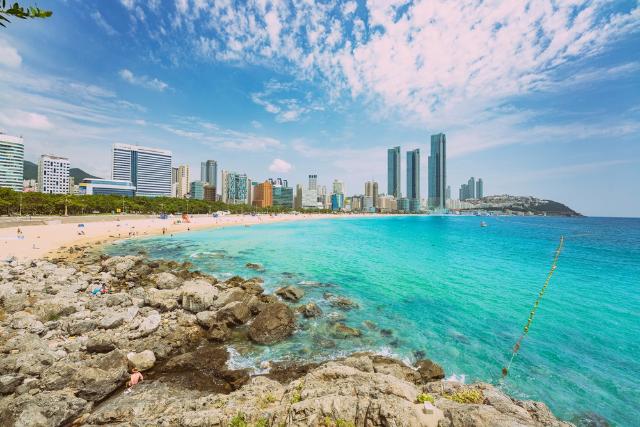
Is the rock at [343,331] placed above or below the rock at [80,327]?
below

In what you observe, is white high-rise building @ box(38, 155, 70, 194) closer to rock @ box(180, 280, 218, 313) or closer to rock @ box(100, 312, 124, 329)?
rock @ box(180, 280, 218, 313)

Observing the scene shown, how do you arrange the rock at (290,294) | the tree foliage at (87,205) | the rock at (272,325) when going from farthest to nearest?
the tree foliage at (87,205) → the rock at (290,294) → the rock at (272,325)

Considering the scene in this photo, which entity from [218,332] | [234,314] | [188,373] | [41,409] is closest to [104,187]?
[234,314]

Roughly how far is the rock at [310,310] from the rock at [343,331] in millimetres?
1837

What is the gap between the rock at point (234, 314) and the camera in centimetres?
1597

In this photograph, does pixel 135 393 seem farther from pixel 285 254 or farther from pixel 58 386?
pixel 285 254

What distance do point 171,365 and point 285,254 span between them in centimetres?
2908

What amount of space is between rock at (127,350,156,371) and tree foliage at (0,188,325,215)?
299 feet

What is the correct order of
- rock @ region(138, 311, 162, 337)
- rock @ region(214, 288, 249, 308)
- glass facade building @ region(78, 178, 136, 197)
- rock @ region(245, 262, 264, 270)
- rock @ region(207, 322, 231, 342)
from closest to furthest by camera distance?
rock @ region(138, 311, 162, 337), rock @ region(207, 322, 231, 342), rock @ region(214, 288, 249, 308), rock @ region(245, 262, 264, 270), glass facade building @ region(78, 178, 136, 197)

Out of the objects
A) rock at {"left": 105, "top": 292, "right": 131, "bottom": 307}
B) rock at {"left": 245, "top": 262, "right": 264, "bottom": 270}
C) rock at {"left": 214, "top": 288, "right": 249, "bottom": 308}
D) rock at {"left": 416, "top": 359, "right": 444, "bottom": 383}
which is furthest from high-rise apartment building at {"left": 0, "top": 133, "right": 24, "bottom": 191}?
rock at {"left": 416, "top": 359, "right": 444, "bottom": 383}

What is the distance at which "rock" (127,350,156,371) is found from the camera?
36.8 ft

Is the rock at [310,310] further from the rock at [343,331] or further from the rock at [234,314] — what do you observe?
the rock at [234,314]

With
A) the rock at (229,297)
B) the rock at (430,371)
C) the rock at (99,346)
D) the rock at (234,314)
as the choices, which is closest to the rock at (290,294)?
the rock at (229,297)

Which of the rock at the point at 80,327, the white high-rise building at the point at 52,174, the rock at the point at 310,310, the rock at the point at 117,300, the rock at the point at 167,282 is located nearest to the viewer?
the rock at the point at 80,327
